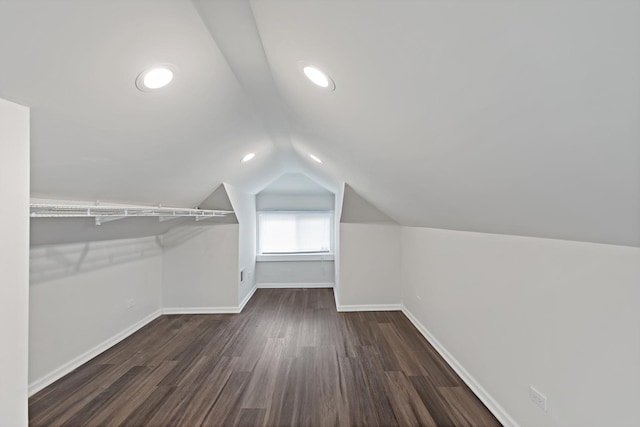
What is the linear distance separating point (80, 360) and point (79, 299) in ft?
1.92

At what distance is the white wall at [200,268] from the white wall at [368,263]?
165 centimetres

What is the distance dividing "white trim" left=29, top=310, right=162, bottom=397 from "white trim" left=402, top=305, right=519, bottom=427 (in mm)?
3525

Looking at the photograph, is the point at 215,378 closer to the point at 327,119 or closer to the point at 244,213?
the point at 327,119

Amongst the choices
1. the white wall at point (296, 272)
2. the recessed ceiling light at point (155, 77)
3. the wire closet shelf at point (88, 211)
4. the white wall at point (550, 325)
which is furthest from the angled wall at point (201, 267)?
the white wall at point (550, 325)

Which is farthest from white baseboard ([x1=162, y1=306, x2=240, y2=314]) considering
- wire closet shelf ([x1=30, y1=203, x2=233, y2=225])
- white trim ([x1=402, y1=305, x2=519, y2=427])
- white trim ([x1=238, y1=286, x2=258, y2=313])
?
white trim ([x1=402, y1=305, x2=519, y2=427])

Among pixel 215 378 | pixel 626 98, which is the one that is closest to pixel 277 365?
pixel 215 378

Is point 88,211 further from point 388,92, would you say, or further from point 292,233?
point 292,233

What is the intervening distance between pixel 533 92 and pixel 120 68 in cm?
168

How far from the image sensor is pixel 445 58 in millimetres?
895

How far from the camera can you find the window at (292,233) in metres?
6.06

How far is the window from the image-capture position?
606 cm

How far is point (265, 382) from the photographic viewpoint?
2486mm

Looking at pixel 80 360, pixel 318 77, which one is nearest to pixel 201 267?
pixel 80 360

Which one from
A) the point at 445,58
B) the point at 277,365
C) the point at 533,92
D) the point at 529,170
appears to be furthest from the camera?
the point at 277,365
